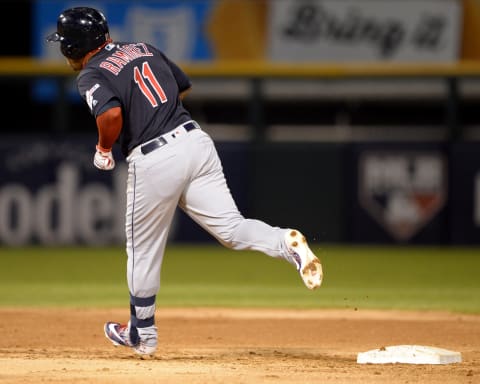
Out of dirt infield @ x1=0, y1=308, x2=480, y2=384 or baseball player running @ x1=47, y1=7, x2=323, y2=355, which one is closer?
dirt infield @ x1=0, y1=308, x2=480, y2=384

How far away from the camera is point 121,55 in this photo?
5.42 metres

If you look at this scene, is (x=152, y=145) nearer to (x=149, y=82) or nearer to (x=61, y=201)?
(x=149, y=82)

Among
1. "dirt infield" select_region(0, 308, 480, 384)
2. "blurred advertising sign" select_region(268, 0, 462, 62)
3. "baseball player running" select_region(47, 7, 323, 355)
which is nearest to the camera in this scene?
"dirt infield" select_region(0, 308, 480, 384)

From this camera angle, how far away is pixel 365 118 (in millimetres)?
16297

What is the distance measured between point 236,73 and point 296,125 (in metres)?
2.95

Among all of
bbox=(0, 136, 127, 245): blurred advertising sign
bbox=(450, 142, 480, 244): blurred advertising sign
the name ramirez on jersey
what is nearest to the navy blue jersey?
the name ramirez on jersey

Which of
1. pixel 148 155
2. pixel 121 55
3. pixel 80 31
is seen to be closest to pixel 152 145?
pixel 148 155

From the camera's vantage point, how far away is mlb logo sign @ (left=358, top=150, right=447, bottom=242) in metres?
13.0

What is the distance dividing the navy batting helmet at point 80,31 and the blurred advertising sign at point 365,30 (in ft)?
33.2

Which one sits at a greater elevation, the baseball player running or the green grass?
the baseball player running

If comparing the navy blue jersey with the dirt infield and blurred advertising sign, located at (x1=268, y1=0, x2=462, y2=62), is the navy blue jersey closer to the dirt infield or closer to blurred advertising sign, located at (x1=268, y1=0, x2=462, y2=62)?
the dirt infield

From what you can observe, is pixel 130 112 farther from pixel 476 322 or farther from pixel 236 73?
pixel 236 73

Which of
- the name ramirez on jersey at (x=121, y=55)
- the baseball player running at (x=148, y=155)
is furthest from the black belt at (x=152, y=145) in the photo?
the name ramirez on jersey at (x=121, y=55)

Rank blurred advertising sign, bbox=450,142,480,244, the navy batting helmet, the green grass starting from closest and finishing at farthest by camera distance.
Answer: the navy batting helmet < the green grass < blurred advertising sign, bbox=450,142,480,244
